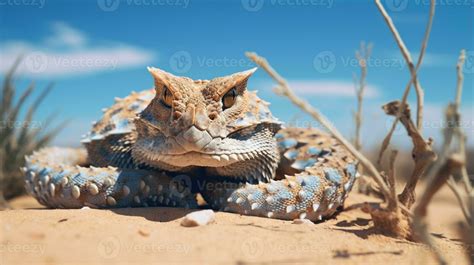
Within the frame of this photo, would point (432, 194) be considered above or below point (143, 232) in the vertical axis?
above

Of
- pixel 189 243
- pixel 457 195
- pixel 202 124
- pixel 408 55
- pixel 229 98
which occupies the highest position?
pixel 408 55

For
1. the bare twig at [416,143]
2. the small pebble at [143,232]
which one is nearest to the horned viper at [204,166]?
the small pebble at [143,232]

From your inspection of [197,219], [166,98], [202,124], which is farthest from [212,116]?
[197,219]

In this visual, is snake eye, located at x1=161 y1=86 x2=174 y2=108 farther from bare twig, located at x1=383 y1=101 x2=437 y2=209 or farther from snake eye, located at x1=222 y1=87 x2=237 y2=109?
bare twig, located at x1=383 y1=101 x2=437 y2=209

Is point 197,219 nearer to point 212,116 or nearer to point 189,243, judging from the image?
point 189,243

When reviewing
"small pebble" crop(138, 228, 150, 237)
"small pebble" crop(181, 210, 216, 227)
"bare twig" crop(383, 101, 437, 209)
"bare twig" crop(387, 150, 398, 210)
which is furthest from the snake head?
"bare twig" crop(387, 150, 398, 210)

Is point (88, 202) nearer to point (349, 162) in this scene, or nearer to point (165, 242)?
point (165, 242)

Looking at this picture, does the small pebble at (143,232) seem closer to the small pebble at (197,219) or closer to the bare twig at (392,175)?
the small pebble at (197,219)
